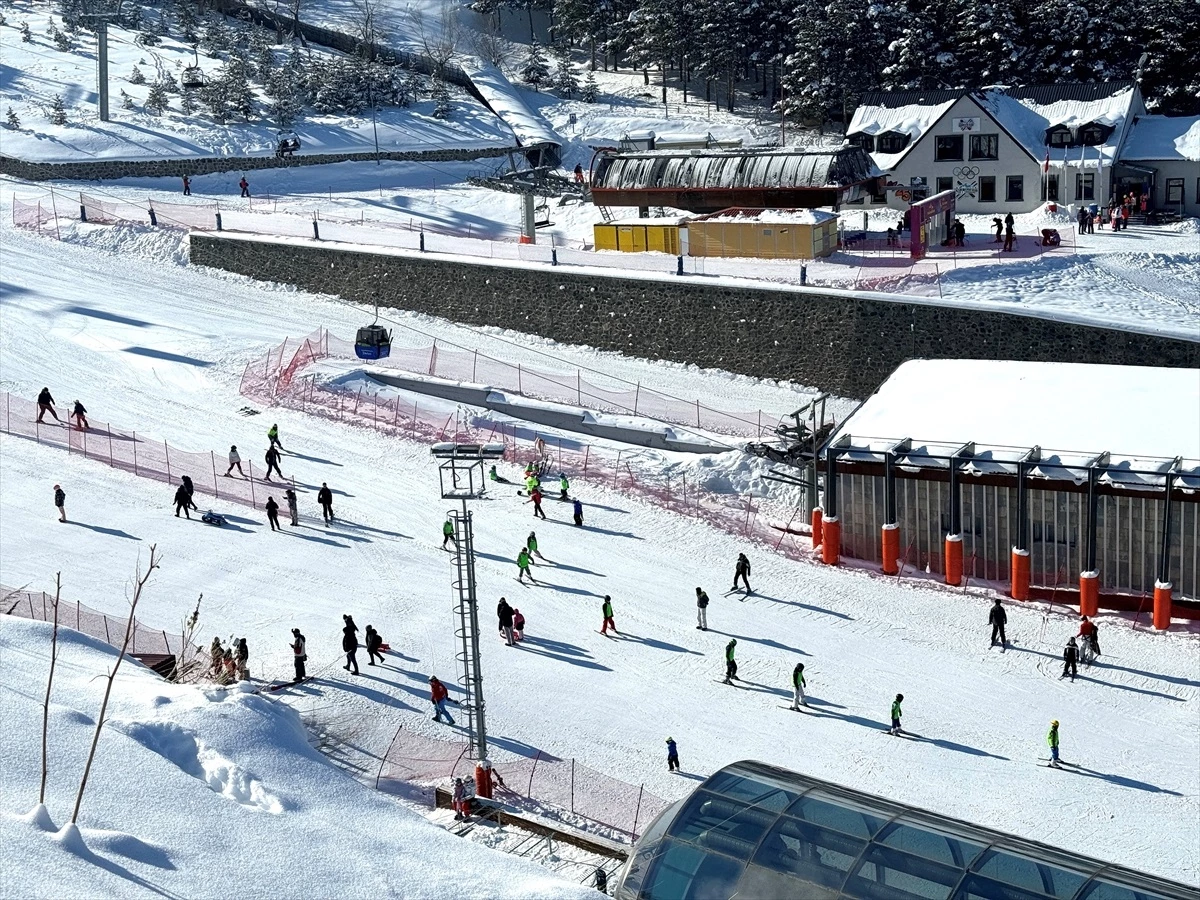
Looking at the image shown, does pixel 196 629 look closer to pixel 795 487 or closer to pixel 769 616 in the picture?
pixel 769 616

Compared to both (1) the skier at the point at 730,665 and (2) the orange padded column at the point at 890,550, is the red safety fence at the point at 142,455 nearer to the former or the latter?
(1) the skier at the point at 730,665

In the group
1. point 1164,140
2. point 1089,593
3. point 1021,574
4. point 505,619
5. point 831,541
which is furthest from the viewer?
point 1164,140

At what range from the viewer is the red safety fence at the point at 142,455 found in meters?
33.6

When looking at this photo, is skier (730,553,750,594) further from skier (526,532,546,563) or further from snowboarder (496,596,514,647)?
snowboarder (496,596,514,647)

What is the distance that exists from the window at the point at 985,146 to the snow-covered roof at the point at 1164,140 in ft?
14.4

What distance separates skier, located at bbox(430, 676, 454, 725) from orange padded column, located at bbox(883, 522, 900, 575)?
35.4 feet

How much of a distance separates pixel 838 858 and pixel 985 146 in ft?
145

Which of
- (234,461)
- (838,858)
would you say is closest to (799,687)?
(838,858)

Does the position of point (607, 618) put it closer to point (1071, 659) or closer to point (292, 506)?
point (1071, 659)

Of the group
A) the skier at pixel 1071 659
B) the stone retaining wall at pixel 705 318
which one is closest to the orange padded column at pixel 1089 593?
the skier at pixel 1071 659

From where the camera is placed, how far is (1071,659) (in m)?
25.3

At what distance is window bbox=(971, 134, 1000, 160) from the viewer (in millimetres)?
53031

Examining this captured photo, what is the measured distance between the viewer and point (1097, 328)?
120ft

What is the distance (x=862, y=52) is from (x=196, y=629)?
168 feet
